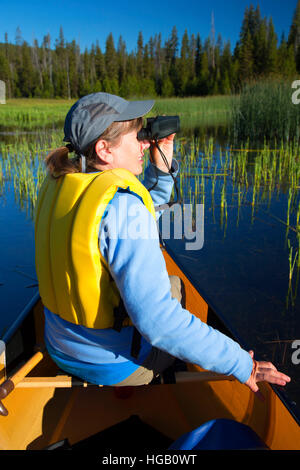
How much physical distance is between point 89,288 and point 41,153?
824cm

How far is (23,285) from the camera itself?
394 cm

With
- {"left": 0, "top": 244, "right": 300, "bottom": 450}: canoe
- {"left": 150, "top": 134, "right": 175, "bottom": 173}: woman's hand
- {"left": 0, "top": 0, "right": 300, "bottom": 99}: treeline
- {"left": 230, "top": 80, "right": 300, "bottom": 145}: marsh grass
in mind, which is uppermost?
{"left": 0, "top": 0, "right": 300, "bottom": 99}: treeline

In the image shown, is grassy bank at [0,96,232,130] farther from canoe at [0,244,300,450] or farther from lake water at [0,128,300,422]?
canoe at [0,244,300,450]

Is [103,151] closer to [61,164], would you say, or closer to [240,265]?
[61,164]

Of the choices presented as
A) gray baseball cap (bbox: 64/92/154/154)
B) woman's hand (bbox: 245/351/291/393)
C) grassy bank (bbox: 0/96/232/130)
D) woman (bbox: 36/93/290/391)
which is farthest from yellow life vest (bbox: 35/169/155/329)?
grassy bank (bbox: 0/96/232/130)

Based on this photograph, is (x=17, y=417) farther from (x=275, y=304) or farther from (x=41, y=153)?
(x=41, y=153)

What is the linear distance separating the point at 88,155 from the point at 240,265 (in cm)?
321

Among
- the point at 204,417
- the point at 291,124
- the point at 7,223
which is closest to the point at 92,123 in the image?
the point at 204,417

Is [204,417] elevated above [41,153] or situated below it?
below

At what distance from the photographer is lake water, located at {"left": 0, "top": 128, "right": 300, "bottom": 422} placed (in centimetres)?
303

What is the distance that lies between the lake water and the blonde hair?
1.21m

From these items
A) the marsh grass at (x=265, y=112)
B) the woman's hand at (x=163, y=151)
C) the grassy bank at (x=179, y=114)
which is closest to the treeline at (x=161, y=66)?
the grassy bank at (x=179, y=114)

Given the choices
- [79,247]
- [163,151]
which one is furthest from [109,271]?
[163,151]

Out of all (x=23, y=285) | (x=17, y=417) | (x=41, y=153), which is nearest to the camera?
(x=17, y=417)
